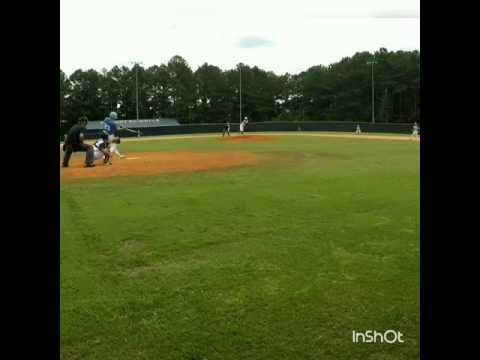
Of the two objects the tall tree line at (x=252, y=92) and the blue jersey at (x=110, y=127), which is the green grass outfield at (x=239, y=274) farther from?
the tall tree line at (x=252, y=92)

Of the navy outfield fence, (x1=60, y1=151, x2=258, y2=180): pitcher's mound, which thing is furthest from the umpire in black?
the navy outfield fence

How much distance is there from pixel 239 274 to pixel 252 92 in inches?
3206

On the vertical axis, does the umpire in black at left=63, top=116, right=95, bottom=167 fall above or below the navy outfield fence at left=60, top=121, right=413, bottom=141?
below

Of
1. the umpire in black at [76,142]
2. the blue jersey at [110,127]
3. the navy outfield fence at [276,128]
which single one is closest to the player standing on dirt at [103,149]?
the blue jersey at [110,127]

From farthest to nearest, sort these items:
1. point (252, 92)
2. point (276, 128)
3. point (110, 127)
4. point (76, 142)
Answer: point (252, 92), point (276, 128), point (110, 127), point (76, 142)

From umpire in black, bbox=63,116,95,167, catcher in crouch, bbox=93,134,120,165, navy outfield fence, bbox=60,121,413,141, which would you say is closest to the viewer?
umpire in black, bbox=63,116,95,167

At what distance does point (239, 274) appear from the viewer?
5312 millimetres

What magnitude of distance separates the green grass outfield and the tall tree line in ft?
214

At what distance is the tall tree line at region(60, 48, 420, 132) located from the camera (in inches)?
2940

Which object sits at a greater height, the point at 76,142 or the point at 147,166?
the point at 76,142

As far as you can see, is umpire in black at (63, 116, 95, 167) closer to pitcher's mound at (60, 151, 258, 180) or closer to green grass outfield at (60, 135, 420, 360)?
pitcher's mound at (60, 151, 258, 180)

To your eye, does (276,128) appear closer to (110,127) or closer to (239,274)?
(110,127)

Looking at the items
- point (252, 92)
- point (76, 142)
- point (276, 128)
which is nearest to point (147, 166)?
point (76, 142)
